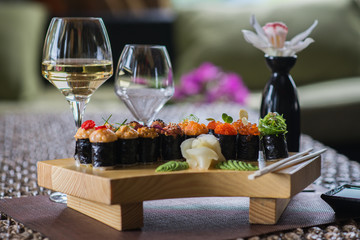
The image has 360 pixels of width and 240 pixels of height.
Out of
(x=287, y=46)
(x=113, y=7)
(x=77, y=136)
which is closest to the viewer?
(x=77, y=136)

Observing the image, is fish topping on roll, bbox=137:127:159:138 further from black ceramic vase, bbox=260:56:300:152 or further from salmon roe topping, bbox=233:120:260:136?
black ceramic vase, bbox=260:56:300:152

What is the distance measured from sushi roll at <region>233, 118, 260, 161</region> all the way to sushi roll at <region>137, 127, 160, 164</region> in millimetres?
155

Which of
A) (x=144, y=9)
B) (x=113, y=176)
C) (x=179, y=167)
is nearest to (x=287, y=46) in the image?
(x=179, y=167)

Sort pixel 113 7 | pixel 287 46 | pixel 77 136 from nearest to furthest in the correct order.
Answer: pixel 77 136
pixel 287 46
pixel 113 7

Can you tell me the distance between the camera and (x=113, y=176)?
0.89 metres

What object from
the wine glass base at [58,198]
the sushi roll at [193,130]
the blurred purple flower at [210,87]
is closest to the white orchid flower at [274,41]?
the sushi roll at [193,130]

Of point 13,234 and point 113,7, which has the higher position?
point 113,7

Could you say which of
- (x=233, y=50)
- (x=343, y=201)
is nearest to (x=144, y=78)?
(x=343, y=201)

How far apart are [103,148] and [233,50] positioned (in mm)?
2889

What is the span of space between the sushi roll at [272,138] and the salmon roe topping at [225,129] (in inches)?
2.1

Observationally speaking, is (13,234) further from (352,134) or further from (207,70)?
(352,134)

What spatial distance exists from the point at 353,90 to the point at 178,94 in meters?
1.16

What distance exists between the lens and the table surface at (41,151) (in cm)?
117

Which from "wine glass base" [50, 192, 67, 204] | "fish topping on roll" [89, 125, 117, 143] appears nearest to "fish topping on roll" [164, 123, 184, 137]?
"fish topping on roll" [89, 125, 117, 143]
